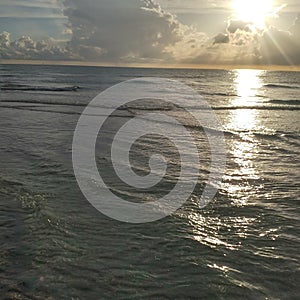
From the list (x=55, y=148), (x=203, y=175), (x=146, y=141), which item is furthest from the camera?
(x=146, y=141)

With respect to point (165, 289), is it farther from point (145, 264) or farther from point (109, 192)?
point (109, 192)

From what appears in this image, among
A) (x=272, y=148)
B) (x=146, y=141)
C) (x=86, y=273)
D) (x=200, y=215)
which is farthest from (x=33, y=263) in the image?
(x=272, y=148)

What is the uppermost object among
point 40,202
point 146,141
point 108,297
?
point 146,141

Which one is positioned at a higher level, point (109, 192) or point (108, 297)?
point (109, 192)

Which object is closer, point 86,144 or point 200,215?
point 200,215

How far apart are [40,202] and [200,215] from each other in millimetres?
3006

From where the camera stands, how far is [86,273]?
4.54 meters

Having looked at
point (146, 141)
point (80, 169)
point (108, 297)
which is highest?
point (146, 141)

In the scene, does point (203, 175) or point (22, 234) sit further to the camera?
point (203, 175)

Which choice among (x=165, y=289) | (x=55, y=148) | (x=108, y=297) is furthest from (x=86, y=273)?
(x=55, y=148)

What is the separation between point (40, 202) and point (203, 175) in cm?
402

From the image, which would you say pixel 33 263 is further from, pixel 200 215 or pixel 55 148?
pixel 55 148

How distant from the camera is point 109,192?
762 centimetres

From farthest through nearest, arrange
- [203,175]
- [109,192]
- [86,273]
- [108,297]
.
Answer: [203,175], [109,192], [86,273], [108,297]
